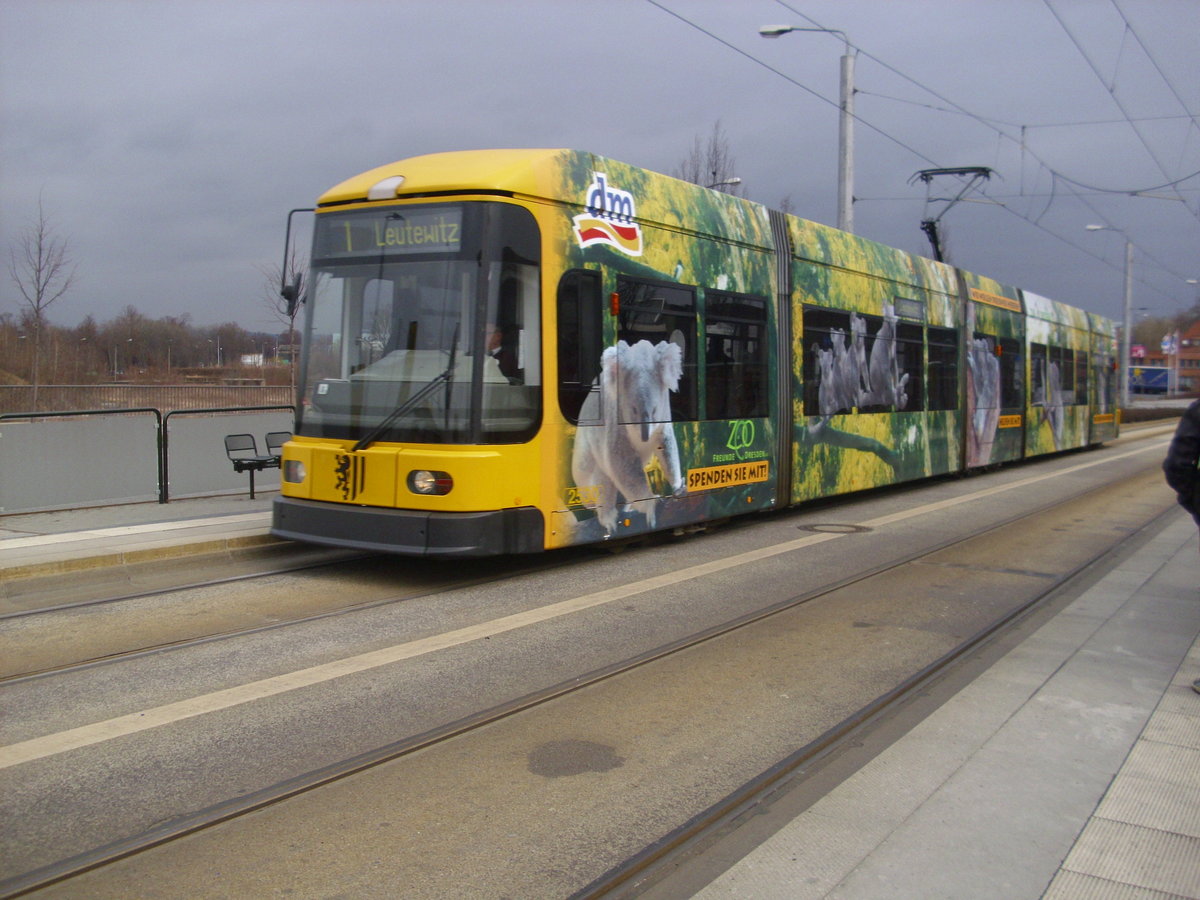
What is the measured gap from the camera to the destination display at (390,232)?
7.97 metres

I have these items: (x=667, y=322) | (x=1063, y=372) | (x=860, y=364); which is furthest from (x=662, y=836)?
(x=1063, y=372)

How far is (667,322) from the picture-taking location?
31.8 ft

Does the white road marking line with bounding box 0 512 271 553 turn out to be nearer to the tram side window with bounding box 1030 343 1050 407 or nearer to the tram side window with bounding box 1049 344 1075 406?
the tram side window with bounding box 1030 343 1050 407

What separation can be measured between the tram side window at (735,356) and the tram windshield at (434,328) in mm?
2716

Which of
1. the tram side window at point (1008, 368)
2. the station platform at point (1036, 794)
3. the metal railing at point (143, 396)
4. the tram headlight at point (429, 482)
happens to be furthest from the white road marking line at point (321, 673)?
the tram side window at point (1008, 368)

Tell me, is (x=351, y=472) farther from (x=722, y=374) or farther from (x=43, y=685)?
(x=722, y=374)

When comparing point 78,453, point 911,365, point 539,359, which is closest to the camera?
point 539,359

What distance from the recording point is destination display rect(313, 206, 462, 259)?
797cm

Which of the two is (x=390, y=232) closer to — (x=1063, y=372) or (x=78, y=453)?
(x=78, y=453)

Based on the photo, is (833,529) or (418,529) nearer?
(418,529)

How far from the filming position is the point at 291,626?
675 cm

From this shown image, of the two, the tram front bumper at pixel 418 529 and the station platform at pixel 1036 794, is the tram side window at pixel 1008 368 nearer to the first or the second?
the station platform at pixel 1036 794

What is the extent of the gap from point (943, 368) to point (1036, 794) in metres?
13.3

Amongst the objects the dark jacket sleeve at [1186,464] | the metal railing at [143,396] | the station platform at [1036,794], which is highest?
the metal railing at [143,396]
